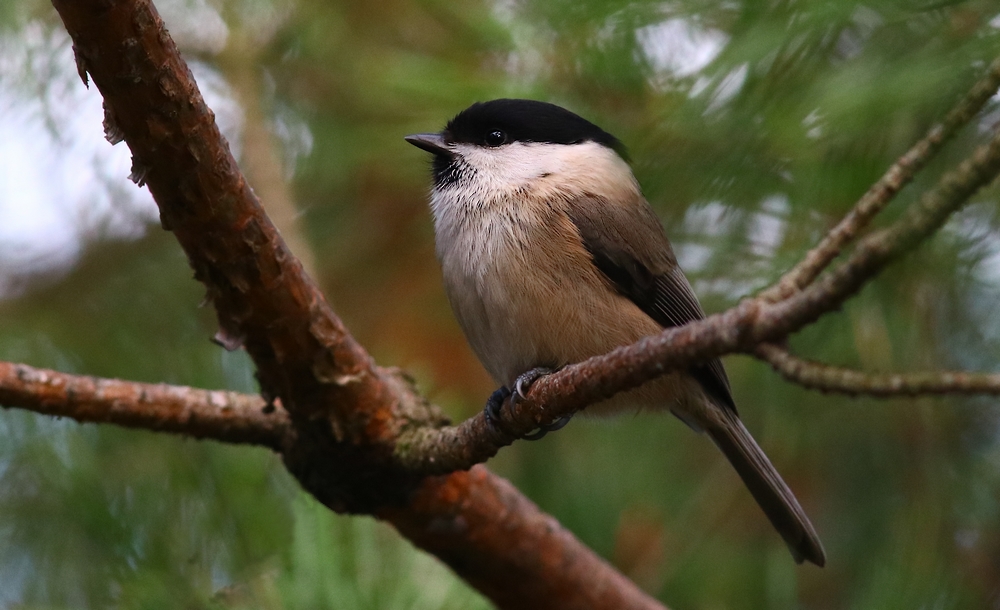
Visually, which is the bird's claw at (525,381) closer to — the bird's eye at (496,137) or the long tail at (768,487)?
the long tail at (768,487)

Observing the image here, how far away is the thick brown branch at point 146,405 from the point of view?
4.77ft

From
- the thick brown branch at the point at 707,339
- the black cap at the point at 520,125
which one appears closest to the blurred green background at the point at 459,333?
the black cap at the point at 520,125

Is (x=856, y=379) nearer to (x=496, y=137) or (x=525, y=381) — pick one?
(x=525, y=381)

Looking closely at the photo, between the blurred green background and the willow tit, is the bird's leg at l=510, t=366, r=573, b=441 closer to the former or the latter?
the willow tit

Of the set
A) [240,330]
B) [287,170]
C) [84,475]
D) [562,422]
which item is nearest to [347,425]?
[240,330]

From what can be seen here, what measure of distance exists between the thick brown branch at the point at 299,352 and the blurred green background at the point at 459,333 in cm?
15

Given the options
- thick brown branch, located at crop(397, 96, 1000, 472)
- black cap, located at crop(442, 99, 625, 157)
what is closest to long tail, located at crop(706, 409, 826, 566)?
black cap, located at crop(442, 99, 625, 157)

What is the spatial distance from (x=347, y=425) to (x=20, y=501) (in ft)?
2.81

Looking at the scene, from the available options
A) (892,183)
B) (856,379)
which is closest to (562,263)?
(856,379)

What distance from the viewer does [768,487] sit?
203 centimetres

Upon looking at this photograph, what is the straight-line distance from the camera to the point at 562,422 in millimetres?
1819

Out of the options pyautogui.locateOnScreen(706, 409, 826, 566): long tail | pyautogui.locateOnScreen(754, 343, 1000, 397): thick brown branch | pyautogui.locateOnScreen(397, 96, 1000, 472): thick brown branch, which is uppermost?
pyautogui.locateOnScreen(397, 96, 1000, 472): thick brown branch

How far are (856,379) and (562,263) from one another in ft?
2.70

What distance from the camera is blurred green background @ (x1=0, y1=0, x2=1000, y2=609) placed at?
1.49 metres
